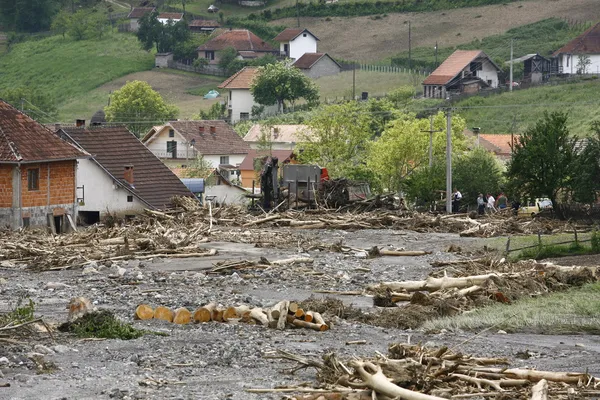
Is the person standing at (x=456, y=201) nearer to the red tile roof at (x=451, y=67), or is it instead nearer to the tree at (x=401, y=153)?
the tree at (x=401, y=153)

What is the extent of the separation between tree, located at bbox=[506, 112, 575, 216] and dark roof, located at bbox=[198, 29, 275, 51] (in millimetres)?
99782

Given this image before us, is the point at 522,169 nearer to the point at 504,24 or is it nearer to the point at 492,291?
the point at 492,291

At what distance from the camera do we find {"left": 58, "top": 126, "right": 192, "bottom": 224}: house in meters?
60.7

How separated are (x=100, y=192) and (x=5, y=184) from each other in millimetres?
8844

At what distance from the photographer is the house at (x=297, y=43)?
154875 millimetres

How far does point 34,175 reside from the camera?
53.3 meters

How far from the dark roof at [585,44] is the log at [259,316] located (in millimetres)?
107582

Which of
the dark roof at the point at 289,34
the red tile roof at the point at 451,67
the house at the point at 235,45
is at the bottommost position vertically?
the red tile roof at the point at 451,67

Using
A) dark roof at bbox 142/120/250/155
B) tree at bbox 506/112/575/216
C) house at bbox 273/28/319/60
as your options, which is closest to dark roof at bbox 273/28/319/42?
house at bbox 273/28/319/60

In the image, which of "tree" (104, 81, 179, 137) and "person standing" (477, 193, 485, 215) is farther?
"tree" (104, 81, 179, 137)

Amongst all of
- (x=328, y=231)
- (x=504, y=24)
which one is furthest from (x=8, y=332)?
(x=504, y=24)

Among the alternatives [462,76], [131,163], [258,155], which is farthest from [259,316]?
[462,76]

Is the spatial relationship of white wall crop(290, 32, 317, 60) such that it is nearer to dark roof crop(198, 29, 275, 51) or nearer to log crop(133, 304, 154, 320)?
dark roof crop(198, 29, 275, 51)

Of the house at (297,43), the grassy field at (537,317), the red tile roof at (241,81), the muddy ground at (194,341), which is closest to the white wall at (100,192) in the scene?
the muddy ground at (194,341)
